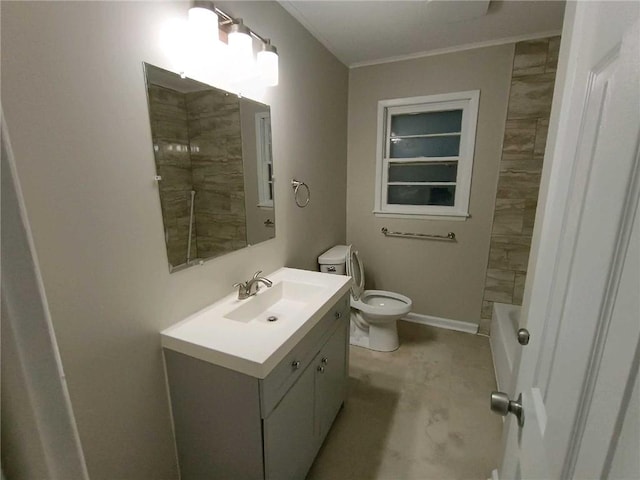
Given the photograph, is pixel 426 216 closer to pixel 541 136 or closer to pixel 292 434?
pixel 541 136

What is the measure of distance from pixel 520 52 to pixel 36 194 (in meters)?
2.94

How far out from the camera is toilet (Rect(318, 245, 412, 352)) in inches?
93.1

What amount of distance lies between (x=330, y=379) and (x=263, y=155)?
1.30m

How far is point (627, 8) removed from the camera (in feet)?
1.45

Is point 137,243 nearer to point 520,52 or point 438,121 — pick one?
point 438,121

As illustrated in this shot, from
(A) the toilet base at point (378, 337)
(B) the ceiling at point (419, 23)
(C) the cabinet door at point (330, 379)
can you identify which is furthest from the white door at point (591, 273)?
(A) the toilet base at point (378, 337)

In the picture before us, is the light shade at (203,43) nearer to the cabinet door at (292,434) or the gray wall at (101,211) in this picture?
the gray wall at (101,211)

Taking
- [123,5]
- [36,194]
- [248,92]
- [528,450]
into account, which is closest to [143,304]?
[36,194]

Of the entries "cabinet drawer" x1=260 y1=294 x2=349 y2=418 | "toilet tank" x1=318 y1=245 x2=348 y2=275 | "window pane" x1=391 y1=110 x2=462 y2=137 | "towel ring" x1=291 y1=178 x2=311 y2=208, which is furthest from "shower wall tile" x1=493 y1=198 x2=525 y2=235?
"cabinet drawer" x1=260 y1=294 x2=349 y2=418

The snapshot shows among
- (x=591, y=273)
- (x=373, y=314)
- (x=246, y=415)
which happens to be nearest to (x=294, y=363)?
(x=246, y=415)

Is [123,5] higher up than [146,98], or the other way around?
[123,5]

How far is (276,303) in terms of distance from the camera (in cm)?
171

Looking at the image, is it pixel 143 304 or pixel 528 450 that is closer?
pixel 528 450

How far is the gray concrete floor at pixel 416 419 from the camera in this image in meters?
1.54
